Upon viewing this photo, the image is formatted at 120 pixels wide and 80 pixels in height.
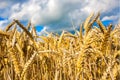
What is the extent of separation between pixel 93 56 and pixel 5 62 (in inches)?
30.4

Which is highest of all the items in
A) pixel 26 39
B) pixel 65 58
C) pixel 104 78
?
pixel 26 39

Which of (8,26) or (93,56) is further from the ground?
(8,26)

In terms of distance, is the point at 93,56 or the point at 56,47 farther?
the point at 56,47

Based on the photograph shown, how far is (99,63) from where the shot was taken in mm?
2199

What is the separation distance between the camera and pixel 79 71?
1569mm

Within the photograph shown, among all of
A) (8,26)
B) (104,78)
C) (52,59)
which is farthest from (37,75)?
(104,78)

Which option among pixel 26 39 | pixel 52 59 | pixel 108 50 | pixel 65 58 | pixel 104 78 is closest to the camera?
pixel 104 78

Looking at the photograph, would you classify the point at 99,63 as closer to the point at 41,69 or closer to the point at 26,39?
the point at 41,69

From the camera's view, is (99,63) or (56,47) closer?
(99,63)

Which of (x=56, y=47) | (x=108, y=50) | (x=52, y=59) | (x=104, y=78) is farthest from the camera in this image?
(x=56, y=47)

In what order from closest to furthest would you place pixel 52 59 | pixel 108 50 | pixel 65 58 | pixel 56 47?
pixel 65 58 < pixel 108 50 < pixel 52 59 < pixel 56 47

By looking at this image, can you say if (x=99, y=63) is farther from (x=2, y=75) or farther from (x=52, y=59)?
(x=2, y=75)

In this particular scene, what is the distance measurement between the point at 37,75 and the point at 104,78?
2.83 ft

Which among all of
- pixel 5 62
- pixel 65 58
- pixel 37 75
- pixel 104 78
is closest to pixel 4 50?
pixel 5 62
